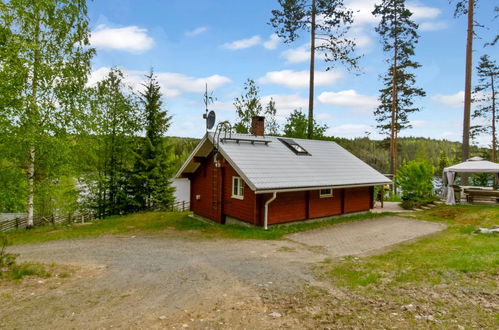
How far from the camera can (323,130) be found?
82.0ft

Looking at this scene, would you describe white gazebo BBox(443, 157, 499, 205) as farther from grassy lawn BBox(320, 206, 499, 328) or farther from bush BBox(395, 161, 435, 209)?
grassy lawn BBox(320, 206, 499, 328)

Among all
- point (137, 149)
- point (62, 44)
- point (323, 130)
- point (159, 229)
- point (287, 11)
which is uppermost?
point (287, 11)

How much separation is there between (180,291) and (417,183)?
18788 mm

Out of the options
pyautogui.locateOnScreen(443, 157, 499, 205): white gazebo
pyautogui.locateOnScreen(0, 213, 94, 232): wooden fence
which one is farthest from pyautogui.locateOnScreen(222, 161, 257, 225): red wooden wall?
pyautogui.locateOnScreen(443, 157, 499, 205): white gazebo

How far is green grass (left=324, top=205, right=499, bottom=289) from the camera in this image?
6.69 m

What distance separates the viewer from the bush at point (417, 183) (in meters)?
19.6

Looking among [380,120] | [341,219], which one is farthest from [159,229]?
[380,120]

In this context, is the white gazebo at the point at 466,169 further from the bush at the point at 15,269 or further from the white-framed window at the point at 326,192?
the bush at the point at 15,269

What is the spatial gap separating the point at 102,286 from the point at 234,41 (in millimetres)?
17693

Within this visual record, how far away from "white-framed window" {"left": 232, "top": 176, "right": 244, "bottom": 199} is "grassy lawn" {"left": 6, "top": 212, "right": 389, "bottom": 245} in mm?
1402

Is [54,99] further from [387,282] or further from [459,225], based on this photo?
[459,225]

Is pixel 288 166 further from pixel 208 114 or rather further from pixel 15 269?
pixel 15 269

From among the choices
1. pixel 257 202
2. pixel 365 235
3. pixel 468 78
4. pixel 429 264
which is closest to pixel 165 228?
pixel 257 202

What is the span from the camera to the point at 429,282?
6457 mm
